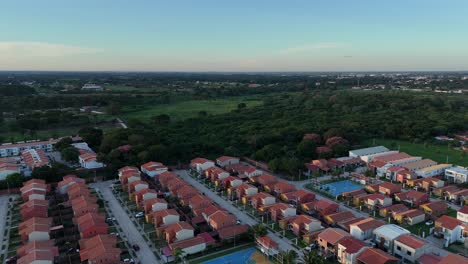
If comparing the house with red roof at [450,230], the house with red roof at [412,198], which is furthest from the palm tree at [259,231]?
the house with red roof at [412,198]

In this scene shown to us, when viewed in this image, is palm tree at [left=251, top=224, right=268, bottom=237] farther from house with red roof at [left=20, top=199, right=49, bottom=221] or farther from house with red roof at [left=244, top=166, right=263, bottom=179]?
house with red roof at [left=20, top=199, right=49, bottom=221]

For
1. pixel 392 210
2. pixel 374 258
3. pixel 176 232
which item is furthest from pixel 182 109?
pixel 374 258

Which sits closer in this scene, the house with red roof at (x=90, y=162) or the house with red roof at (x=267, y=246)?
the house with red roof at (x=267, y=246)

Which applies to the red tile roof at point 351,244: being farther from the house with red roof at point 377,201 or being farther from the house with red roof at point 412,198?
the house with red roof at point 412,198

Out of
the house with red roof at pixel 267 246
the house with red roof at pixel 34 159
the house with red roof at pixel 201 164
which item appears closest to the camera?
the house with red roof at pixel 267 246

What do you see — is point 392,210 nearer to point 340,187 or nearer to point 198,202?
point 340,187

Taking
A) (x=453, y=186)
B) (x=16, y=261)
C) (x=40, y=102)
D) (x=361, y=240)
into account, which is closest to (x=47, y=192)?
(x=16, y=261)
